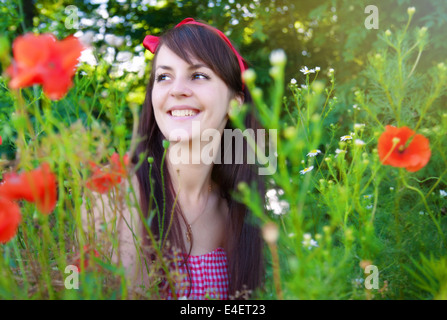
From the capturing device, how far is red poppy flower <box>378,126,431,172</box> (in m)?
0.72

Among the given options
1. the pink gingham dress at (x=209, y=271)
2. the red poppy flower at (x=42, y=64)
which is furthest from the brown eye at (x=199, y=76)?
the red poppy flower at (x=42, y=64)

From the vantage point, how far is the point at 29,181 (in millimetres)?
535

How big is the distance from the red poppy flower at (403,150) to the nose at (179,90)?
72 cm

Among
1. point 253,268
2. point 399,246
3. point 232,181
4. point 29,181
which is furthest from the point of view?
point 232,181

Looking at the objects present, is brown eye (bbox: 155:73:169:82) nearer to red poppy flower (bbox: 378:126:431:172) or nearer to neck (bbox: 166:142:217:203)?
neck (bbox: 166:142:217:203)

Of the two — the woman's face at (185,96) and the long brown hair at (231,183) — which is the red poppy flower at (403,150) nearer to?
the long brown hair at (231,183)

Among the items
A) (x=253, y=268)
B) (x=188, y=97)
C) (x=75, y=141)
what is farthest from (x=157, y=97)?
(x=75, y=141)

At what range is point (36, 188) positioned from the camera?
1.80ft

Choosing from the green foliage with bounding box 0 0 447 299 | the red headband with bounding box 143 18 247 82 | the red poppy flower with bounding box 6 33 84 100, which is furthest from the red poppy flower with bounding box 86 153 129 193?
the red headband with bounding box 143 18 247 82
